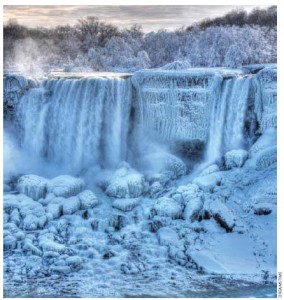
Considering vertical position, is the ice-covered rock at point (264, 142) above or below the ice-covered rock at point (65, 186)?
above

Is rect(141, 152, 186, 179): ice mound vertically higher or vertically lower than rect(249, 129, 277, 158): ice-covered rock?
lower

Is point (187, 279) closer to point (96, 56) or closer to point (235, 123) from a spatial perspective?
point (235, 123)

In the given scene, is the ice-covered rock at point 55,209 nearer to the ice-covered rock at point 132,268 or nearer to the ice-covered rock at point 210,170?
the ice-covered rock at point 132,268

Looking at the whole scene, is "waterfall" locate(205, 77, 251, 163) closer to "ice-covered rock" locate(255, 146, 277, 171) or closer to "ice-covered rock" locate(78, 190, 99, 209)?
"ice-covered rock" locate(255, 146, 277, 171)

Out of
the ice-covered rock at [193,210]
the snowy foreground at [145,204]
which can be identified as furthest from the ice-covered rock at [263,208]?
the ice-covered rock at [193,210]

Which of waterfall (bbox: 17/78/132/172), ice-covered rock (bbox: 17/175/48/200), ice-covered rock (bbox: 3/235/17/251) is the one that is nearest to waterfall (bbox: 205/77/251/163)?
waterfall (bbox: 17/78/132/172)
